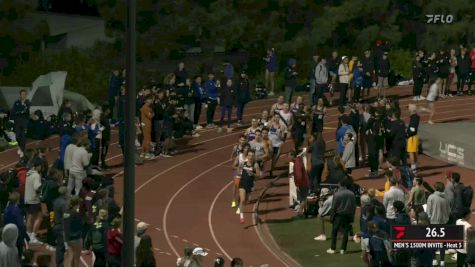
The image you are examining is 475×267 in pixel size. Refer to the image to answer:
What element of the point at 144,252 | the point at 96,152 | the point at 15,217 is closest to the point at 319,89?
the point at 96,152

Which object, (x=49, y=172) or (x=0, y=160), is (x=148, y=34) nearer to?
(x=0, y=160)

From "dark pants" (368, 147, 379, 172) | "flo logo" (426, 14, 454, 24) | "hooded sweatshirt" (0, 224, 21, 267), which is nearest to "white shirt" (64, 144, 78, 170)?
"dark pants" (368, 147, 379, 172)

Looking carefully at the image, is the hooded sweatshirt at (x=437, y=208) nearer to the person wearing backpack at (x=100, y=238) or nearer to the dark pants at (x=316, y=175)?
the dark pants at (x=316, y=175)

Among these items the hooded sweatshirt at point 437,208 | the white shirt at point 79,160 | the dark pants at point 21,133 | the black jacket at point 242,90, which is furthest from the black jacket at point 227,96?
the hooded sweatshirt at point 437,208

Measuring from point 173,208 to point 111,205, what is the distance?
6.20 m

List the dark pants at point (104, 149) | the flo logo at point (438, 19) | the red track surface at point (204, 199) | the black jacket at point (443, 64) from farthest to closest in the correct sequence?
the flo logo at point (438, 19), the black jacket at point (443, 64), the dark pants at point (104, 149), the red track surface at point (204, 199)

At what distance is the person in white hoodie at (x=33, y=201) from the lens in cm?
2594

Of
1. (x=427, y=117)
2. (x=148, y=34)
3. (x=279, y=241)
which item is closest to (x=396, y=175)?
(x=279, y=241)

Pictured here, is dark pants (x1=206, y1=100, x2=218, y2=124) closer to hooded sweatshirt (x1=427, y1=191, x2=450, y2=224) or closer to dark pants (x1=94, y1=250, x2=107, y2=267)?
hooded sweatshirt (x1=427, y1=191, x2=450, y2=224)

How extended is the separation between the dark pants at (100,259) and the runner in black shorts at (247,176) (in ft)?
19.8

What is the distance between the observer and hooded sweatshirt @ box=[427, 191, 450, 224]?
81.5ft

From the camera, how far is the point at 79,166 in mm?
28297

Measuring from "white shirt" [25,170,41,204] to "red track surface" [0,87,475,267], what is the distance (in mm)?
1611

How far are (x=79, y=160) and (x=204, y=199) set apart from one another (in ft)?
12.1
